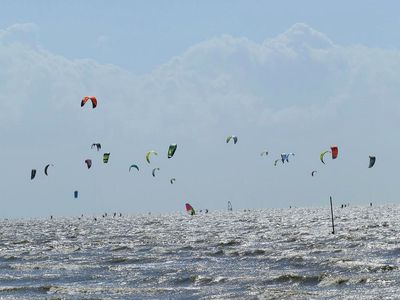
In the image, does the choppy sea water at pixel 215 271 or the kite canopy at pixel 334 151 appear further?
the kite canopy at pixel 334 151

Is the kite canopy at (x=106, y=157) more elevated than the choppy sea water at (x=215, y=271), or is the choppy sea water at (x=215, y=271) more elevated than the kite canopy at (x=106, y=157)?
the kite canopy at (x=106, y=157)

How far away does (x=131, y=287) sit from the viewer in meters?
28.1

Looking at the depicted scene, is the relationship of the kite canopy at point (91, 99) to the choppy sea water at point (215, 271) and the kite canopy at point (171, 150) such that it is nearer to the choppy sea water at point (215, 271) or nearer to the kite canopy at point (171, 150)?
Answer: the kite canopy at point (171, 150)

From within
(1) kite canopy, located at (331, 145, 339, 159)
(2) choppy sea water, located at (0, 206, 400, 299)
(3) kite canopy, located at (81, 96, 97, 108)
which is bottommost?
(2) choppy sea water, located at (0, 206, 400, 299)

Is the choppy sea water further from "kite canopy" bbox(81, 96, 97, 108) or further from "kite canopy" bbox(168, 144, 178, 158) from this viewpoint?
"kite canopy" bbox(168, 144, 178, 158)

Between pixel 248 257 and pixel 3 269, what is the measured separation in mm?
11234

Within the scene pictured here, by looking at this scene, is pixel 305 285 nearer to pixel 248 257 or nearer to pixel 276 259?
pixel 276 259

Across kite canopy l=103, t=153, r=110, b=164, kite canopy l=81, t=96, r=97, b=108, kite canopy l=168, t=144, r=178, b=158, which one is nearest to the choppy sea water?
kite canopy l=81, t=96, r=97, b=108

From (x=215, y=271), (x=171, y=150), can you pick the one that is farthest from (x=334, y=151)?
(x=215, y=271)

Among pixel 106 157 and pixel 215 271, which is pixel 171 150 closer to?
pixel 106 157

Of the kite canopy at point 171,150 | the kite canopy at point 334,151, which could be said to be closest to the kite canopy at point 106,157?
the kite canopy at point 171,150

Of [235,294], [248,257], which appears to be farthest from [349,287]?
[248,257]

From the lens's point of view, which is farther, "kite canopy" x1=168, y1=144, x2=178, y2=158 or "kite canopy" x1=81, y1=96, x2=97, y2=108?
"kite canopy" x1=168, y1=144, x2=178, y2=158

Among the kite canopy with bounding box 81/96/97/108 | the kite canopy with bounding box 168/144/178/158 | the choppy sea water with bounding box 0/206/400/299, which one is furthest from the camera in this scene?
the kite canopy with bounding box 168/144/178/158
